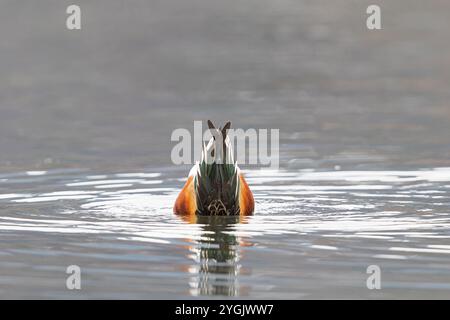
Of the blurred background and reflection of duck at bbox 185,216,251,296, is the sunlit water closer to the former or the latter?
reflection of duck at bbox 185,216,251,296

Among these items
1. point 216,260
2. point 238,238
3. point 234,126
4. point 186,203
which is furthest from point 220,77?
point 216,260

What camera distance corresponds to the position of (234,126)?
57.9 feet

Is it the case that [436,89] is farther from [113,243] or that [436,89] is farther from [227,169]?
[113,243]

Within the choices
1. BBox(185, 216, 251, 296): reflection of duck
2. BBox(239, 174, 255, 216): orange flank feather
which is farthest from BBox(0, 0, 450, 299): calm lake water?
BBox(239, 174, 255, 216): orange flank feather

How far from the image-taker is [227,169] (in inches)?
451

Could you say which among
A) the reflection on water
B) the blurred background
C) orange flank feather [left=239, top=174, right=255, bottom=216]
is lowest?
the reflection on water

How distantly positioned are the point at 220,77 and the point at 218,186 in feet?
34.2

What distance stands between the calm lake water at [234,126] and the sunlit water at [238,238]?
24 mm

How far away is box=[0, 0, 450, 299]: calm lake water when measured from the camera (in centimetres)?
909

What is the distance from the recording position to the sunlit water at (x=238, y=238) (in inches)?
336

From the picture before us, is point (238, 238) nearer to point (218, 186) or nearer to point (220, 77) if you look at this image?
point (218, 186)

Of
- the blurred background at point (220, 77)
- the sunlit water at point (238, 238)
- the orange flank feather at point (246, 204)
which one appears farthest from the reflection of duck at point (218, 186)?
the blurred background at point (220, 77)

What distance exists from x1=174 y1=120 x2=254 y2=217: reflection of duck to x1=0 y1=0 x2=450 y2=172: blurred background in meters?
3.67

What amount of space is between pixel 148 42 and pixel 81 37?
1213 millimetres
